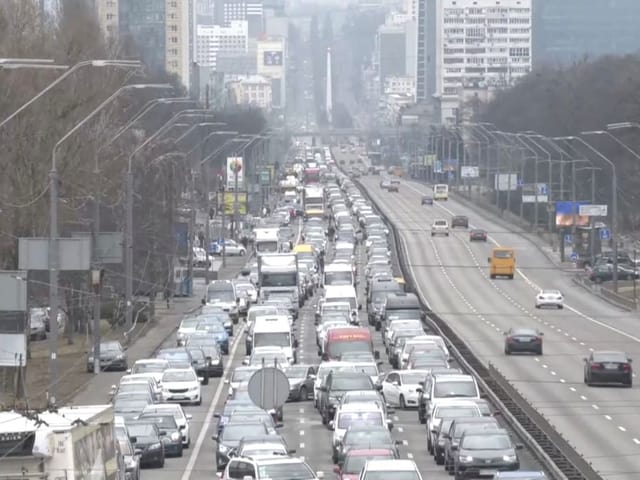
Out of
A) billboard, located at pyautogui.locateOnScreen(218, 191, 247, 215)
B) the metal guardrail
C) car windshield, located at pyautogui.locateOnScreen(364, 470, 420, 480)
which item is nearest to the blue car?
the metal guardrail

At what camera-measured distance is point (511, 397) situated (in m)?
47.7

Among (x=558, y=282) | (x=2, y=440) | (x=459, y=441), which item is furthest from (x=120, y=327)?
(x=2, y=440)

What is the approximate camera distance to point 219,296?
87.2m

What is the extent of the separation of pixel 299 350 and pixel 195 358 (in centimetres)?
1074


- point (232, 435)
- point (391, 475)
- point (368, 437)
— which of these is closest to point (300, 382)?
point (232, 435)

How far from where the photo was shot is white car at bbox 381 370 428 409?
1998 inches

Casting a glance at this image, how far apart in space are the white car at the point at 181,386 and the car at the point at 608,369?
9.88 meters

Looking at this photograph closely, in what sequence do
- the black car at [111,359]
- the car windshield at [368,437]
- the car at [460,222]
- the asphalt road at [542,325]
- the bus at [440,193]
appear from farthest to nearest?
the bus at [440,193] < the car at [460,222] < the black car at [111,359] < the asphalt road at [542,325] < the car windshield at [368,437]

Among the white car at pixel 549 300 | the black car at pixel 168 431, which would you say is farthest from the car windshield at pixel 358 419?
the white car at pixel 549 300

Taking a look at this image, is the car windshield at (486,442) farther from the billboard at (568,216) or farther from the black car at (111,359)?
the billboard at (568,216)

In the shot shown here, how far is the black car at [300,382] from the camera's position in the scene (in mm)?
53656

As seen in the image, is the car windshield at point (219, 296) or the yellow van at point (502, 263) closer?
the car windshield at point (219, 296)

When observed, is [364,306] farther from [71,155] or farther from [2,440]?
[2,440]

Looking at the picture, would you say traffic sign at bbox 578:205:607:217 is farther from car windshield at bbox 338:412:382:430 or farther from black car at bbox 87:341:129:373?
car windshield at bbox 338:412:382:430
